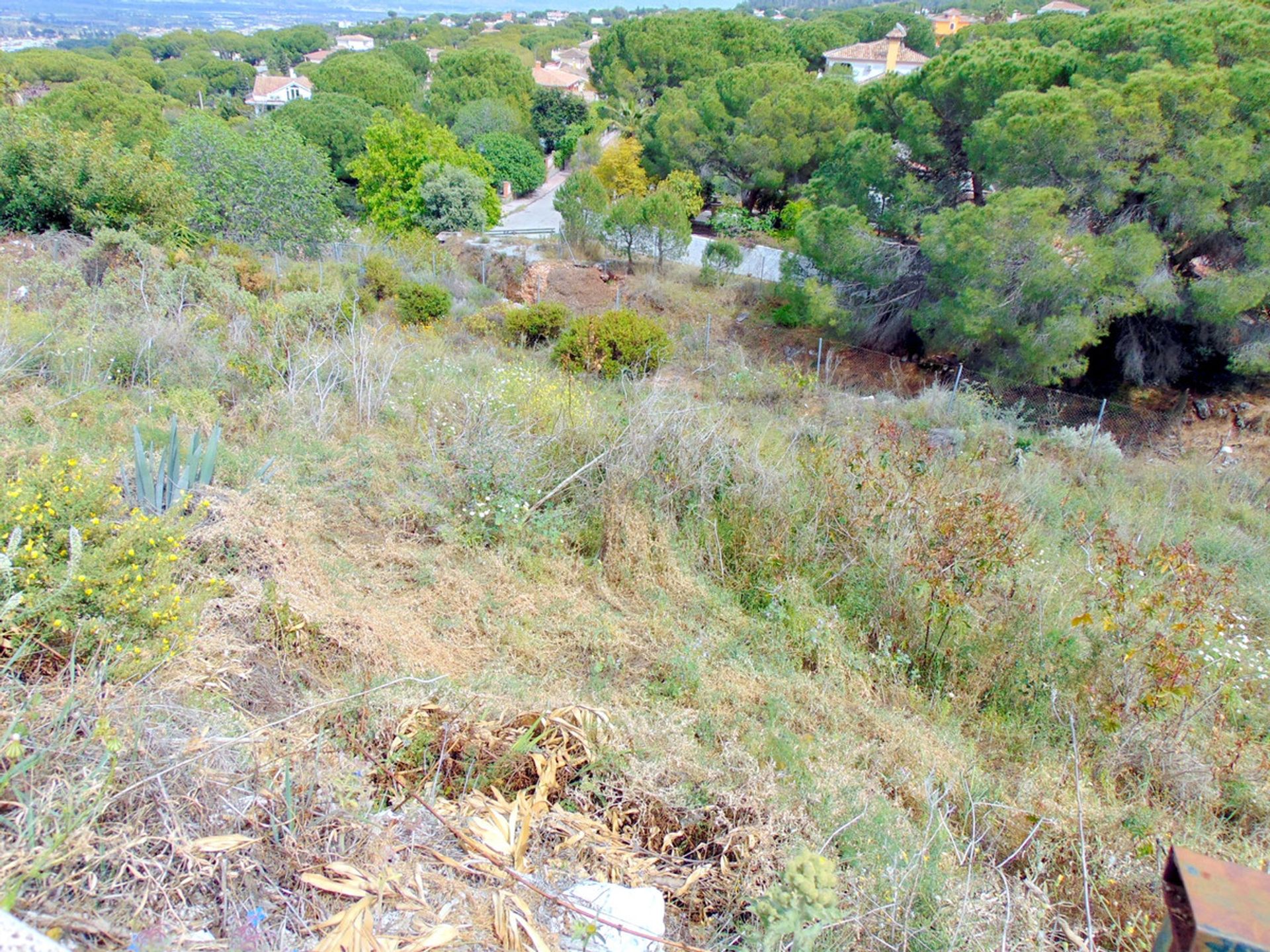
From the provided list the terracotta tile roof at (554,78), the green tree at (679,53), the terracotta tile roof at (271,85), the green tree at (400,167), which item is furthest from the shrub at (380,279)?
the terracotta tile roof at (271,85)

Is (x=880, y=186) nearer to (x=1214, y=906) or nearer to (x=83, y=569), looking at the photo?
(x=83, y=569)

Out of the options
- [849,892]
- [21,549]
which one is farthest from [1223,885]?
[21,549]

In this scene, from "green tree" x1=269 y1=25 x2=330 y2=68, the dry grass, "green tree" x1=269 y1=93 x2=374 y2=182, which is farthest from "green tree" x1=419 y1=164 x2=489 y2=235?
"green tree" x1=269 y1=25 x2=330 y2=68

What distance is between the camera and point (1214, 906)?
1.04 meters

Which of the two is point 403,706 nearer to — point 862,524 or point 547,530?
point 547,530

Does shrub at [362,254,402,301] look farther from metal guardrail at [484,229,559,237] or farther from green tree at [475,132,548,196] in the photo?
green tree at [475,132,548,196]

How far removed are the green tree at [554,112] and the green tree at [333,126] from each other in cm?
1029

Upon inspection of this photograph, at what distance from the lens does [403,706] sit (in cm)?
284

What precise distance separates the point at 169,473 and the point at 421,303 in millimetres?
9336

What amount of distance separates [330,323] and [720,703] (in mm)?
Result: 6993

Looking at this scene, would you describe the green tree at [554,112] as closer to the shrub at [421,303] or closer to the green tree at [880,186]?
the green tree at [880,186]

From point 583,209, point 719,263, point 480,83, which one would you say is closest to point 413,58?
point 480,83

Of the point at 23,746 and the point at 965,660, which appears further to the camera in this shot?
the point at 965,660

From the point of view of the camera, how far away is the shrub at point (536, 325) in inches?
486
